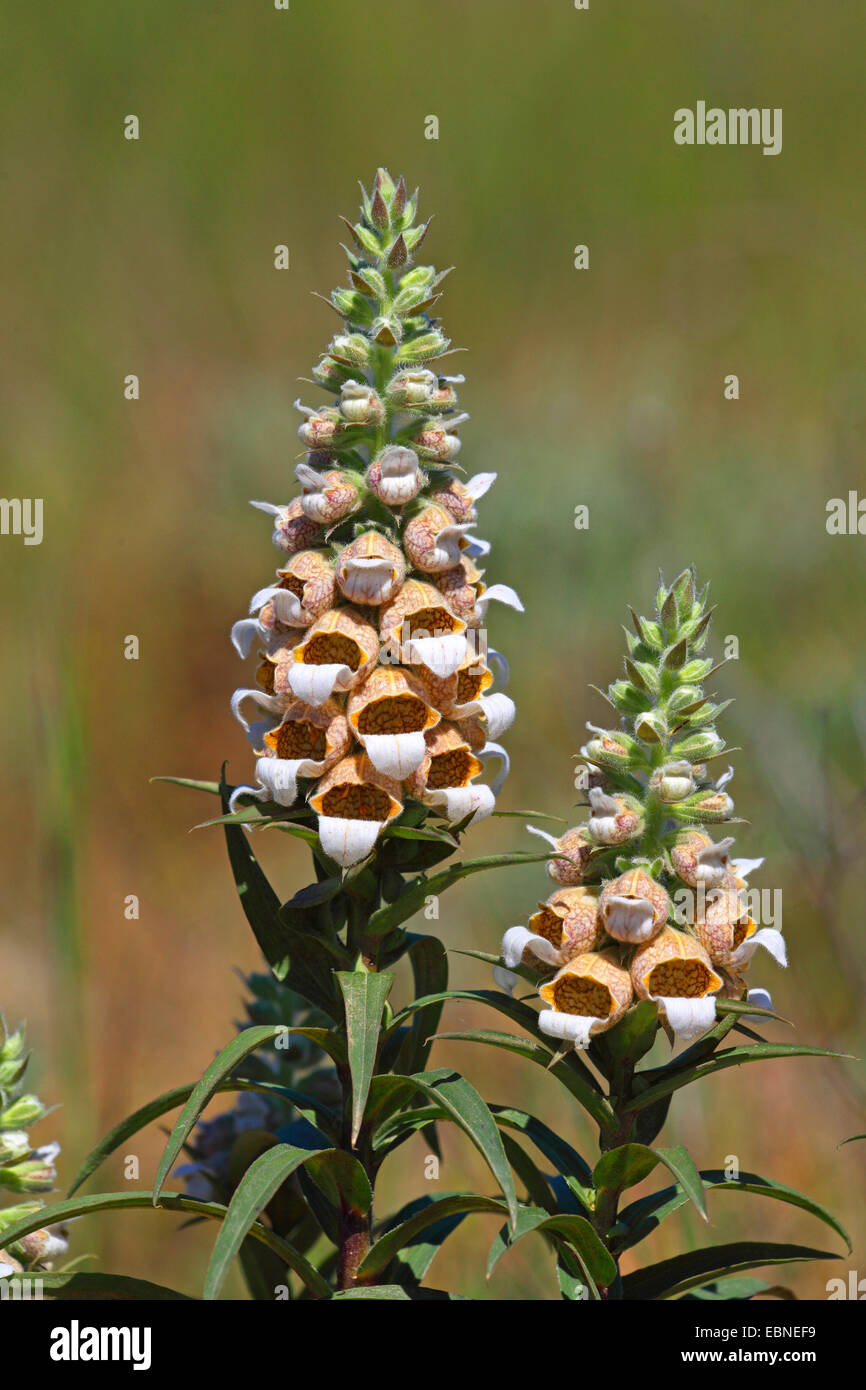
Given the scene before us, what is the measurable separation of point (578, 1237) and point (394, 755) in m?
0.85

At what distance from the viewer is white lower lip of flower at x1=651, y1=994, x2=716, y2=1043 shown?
1.96 meters

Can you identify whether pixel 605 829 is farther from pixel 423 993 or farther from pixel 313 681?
pixel 423 993

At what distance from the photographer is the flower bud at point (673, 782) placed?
209 centimetres

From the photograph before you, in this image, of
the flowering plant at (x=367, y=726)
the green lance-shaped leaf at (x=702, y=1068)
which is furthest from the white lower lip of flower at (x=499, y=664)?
the green lance-shaped leaf at (x=702, y=1068)

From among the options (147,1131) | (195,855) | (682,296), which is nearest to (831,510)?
(682,296)

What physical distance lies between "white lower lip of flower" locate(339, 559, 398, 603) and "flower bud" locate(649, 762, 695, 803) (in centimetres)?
56

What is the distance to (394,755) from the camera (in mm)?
2057

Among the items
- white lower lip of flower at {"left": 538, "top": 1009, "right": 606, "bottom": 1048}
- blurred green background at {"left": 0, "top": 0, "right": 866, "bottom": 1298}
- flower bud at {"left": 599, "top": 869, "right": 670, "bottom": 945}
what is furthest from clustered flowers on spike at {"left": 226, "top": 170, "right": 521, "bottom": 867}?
blurred green background at {"left": 0, "top": 0, "right": 866, "bottom": 1298}

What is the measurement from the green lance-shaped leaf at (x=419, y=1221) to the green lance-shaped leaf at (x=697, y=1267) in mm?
317

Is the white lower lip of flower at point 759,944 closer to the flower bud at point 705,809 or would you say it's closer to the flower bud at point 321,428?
the flower bud at point 705,809

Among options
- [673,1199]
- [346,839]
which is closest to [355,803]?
[346,839]

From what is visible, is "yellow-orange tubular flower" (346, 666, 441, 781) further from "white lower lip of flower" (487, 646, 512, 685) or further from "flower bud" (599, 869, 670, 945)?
"flower bud" (599, 869, 670, 945)

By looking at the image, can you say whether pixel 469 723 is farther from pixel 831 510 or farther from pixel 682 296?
pixel 682 296

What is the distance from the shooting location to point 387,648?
7.16ft
